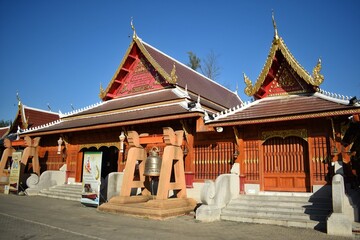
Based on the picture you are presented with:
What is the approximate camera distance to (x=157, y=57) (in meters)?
15.8

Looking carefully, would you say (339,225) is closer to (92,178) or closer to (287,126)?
(287,126)

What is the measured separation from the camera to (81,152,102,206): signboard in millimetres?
10234

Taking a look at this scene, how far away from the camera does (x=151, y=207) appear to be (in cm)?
870

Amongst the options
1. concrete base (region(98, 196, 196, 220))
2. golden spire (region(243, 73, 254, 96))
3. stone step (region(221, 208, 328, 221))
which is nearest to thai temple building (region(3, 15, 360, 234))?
golden spire (region(243, 73, 254, 96))

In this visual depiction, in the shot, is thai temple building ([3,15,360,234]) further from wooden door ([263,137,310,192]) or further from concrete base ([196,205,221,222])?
concrete base ([196,205,221,222])

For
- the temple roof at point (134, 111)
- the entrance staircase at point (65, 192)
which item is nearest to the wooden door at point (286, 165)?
the temple roof at point (134, 111)

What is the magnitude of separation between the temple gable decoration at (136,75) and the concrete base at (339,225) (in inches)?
352

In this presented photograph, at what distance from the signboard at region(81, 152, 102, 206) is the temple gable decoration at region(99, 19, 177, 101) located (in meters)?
5.17

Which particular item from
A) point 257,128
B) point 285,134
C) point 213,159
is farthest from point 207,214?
point 285,134

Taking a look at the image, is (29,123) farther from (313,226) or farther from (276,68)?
(313,226)

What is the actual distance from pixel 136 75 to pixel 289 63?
25.9 ft

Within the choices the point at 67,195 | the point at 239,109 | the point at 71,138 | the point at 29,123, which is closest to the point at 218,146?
the point at 239,109

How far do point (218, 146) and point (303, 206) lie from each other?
11.8 feet

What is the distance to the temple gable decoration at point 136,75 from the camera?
14711 mm
